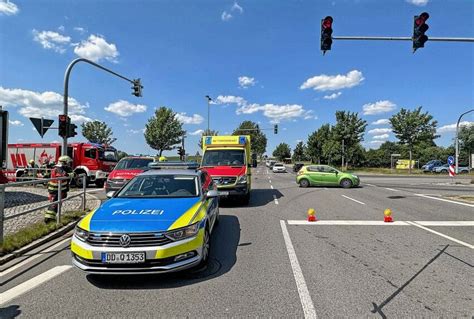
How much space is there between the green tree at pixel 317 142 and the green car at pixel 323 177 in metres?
42.2

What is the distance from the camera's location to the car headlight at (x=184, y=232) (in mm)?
4109

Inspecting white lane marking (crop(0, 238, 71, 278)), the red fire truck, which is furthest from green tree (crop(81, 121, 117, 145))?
white lane marking (crop(0, 238, 71, 278))

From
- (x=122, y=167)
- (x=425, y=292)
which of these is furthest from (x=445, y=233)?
(x=122, y=167)

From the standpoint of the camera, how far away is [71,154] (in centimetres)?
2066

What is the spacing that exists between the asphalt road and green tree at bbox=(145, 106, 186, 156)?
46.3 meters

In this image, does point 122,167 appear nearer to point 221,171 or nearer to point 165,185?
point 221,171

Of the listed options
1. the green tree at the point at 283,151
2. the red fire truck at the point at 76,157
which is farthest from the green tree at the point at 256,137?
the red fire truck at the point at 76,157

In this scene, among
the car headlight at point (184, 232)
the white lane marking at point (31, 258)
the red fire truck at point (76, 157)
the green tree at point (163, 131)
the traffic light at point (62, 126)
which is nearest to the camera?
the car headlight at point (184, 232)

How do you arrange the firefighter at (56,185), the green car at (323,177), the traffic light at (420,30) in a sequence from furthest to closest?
the green car at (323,177)
the traffic light at (420,30)
the firefighter at (56,185)

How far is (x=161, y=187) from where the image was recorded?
5.97 metres

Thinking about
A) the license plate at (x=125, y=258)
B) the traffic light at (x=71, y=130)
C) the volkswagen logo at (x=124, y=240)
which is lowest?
the license plate at (x=125, y=258)

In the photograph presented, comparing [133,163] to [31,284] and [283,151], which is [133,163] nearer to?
[31,284]

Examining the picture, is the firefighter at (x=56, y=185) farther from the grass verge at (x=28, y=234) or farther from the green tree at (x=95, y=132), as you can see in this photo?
the green tree at (x=95, y=132)

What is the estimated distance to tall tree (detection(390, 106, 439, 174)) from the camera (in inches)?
1730
